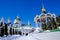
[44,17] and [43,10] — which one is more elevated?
[43,10]

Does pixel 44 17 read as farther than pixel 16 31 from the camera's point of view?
No

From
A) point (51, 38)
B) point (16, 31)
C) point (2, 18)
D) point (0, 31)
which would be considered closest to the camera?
point (51, 38)

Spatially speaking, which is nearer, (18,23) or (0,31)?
(0,31)

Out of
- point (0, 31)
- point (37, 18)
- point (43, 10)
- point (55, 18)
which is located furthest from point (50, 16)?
point (0, 31)

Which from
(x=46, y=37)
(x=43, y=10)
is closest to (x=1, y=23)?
(x=43, y=10)

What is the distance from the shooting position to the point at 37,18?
97.2 feet

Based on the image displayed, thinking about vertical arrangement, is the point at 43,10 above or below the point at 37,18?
above

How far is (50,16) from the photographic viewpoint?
2855 cm

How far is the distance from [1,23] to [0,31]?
474 centimetres

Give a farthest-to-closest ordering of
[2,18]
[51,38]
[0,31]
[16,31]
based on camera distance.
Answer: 1. [16,31]
2. [2,18]
3. [0,31]
4. [51,38]

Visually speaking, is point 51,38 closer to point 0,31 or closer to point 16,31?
point 0,31

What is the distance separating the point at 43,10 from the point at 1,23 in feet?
51.1

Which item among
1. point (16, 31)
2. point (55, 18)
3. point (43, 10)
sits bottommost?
point (16, 31)

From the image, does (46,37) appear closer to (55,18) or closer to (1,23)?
(55,18)
